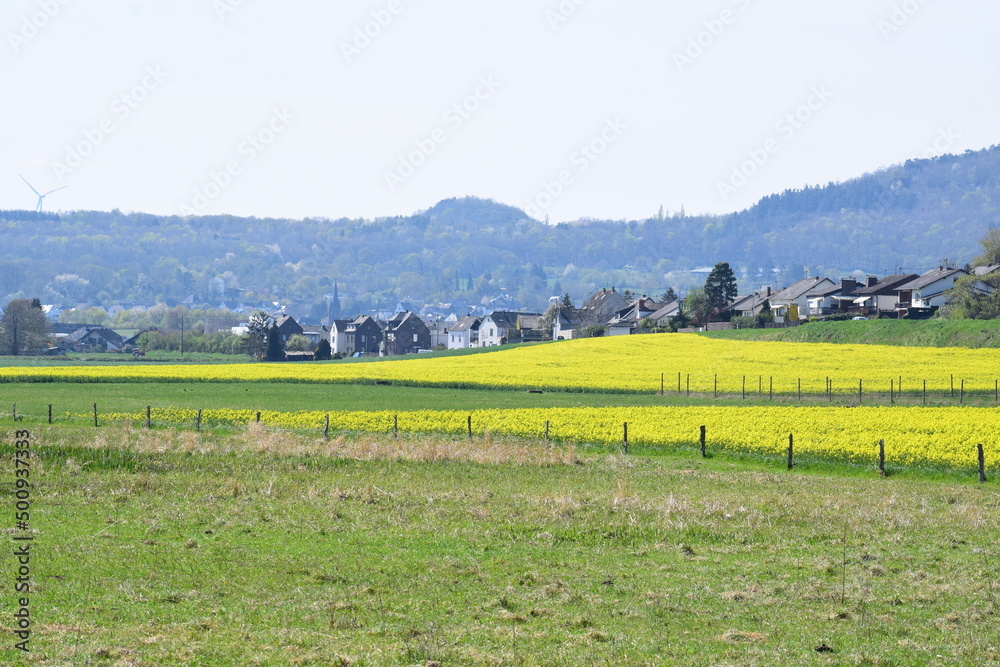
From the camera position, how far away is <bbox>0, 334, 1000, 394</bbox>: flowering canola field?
210 feet

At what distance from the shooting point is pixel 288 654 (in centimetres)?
1226

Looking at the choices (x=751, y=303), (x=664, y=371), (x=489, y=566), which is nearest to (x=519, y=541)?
(x=489, y=566)

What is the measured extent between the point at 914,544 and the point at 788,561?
3340 mm

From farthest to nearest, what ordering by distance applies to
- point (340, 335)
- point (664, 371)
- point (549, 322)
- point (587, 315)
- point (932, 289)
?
point (340, 335) < point (587, 315) < point (549, 322) < point (932, 289) < point (664, 371)

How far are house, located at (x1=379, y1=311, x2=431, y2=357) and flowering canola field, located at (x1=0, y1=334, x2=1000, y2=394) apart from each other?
9345 cm

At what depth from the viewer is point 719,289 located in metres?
148

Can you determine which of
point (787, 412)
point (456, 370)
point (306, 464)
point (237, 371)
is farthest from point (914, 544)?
point (237, 371)

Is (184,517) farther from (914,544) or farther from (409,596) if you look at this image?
(914,544)

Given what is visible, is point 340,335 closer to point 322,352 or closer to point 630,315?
point 630,315

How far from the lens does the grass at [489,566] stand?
12.9 meters

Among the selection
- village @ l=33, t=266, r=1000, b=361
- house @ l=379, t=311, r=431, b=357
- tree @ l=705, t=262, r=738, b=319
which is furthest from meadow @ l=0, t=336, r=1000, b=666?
house @ l=379, t=311, r=431, b=357

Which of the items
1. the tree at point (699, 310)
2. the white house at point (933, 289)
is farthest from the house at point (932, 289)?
the tree at point (699, 310)

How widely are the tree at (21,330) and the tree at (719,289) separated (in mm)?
94183

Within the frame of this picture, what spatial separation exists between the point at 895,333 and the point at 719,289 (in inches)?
2168
